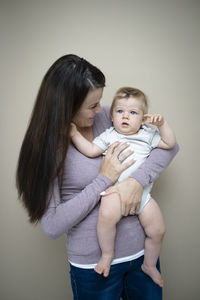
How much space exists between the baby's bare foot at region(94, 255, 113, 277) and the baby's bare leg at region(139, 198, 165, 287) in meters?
0.21

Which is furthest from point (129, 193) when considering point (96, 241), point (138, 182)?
point (96, 241)

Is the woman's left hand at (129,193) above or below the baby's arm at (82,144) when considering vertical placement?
below

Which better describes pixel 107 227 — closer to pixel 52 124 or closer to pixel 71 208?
pixel 71 208

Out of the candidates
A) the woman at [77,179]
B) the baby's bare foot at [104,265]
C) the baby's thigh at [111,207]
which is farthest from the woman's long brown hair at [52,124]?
the baby's bare foot at [104,265]

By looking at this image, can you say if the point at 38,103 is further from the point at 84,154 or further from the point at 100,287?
the point at 100,287

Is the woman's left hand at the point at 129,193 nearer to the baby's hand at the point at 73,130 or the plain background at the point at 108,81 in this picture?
the baby's hand at the point at 73,130

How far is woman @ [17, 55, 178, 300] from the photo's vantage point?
1298mm

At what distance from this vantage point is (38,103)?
134cm

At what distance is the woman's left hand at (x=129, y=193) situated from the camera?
4.30 feet

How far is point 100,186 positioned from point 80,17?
1.17 meters

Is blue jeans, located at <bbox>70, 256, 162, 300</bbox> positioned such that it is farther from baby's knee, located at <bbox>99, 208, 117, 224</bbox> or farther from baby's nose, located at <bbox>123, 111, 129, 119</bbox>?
baby's nose, located at <bbox>123, 111, 129, 119</bbox>

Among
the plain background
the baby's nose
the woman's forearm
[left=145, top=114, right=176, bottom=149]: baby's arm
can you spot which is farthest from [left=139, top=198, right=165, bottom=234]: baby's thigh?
the plain background

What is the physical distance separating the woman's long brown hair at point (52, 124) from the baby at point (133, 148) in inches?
5.4

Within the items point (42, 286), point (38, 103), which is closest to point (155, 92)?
point (38, 103)
